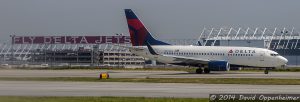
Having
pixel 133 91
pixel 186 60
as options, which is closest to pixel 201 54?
pixel 186 60

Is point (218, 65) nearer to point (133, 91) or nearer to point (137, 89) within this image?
point (137, 89)

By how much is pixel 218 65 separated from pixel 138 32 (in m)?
11.2

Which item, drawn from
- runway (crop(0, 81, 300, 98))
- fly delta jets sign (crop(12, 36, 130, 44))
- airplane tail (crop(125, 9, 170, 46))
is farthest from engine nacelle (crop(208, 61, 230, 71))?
fly delta jets sign (crop(12, 36, 130, 44))

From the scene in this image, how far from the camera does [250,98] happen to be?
83.4 feet

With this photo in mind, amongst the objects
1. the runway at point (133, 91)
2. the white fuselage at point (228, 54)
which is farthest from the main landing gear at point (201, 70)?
the runway at point (133, 91)

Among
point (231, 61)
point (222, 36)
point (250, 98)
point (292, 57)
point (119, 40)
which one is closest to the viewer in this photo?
point (250, 98)

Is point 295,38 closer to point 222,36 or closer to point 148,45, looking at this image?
point 222,36

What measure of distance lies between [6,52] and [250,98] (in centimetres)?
14831

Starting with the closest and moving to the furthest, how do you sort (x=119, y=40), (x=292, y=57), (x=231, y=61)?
(x=231, y=61)
(x=119, y=40)
(x=292, y=57)

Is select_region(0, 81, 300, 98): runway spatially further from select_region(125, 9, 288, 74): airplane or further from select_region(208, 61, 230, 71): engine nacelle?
select_region(208, 61, 230, 71): engine nacelle

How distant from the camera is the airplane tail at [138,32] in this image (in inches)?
2857

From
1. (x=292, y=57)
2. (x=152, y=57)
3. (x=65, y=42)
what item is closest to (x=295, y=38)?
(x=292, y=57)

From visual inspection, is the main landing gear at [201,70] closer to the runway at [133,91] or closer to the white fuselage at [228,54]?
the white fuselage at [228,54]

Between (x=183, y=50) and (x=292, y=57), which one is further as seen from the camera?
(x=292, y=57)
